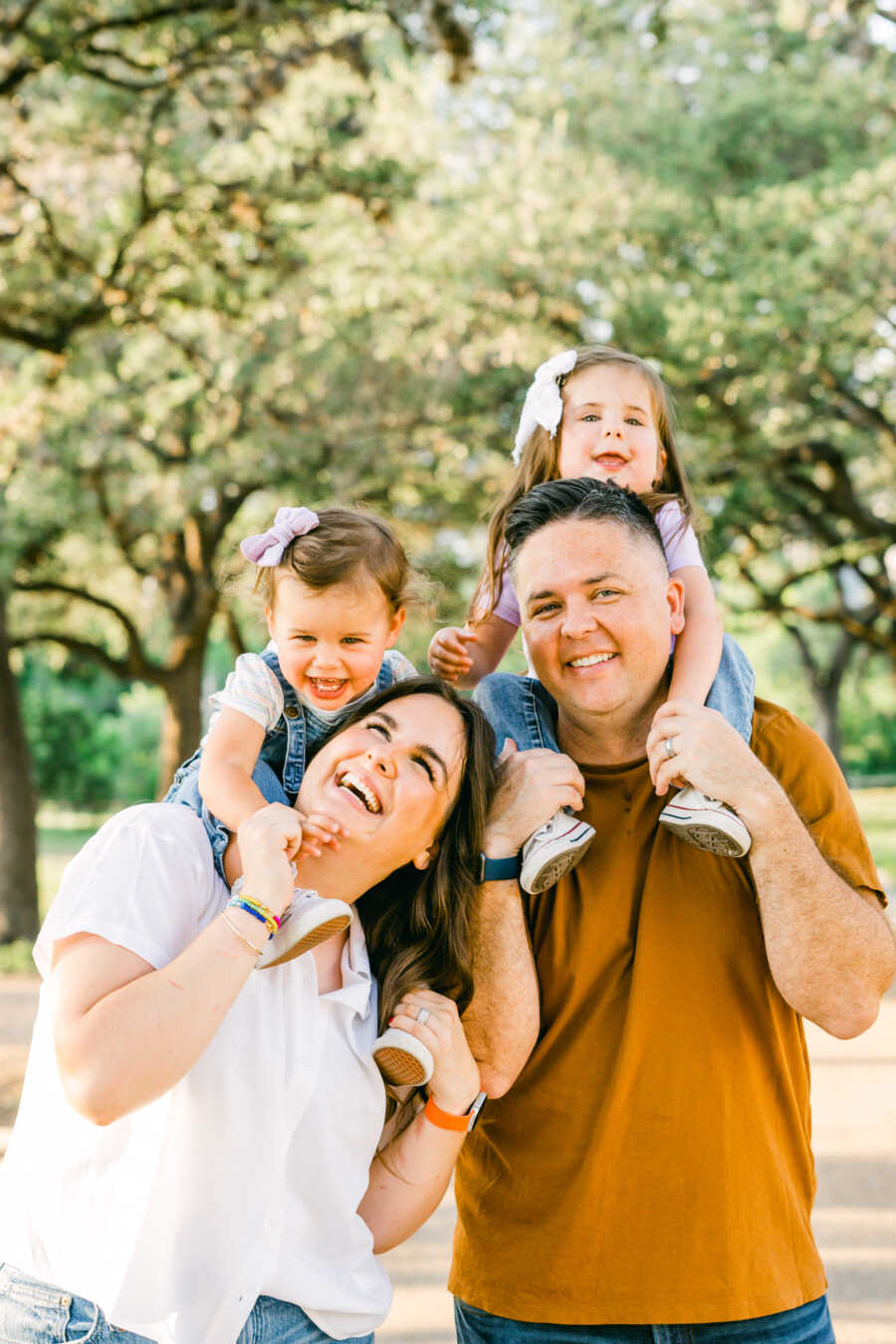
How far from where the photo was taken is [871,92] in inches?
672

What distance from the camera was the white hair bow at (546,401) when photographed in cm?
367

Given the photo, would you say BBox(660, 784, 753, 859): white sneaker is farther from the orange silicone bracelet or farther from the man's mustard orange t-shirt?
the orange silicone bracelet

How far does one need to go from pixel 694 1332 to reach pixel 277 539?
6.76 feet

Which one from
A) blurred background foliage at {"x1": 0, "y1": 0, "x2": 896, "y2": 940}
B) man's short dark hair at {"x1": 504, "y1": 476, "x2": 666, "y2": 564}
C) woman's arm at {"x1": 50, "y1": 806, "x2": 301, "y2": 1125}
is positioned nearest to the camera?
woman's arm at {"x1": 50, "y1": 806, "x2": 301, "y2": 1125}

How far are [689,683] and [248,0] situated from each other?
642 cm

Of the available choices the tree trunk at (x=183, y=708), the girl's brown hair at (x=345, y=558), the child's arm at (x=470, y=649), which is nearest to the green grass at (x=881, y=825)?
the child's arm at (x=470, y=649)

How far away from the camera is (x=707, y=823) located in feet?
7.73

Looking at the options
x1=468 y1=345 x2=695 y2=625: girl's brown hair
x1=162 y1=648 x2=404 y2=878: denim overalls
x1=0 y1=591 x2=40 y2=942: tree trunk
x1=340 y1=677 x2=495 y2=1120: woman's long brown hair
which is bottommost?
x1=0 y1=591 x2=40 y2=942: tree trunk

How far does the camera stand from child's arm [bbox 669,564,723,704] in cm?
282

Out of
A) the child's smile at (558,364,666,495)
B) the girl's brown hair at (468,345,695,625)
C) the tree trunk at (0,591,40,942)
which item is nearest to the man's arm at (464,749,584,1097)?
the girl's brown hair at (468,345,695,625)

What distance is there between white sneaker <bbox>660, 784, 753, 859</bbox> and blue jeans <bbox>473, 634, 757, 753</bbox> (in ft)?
1.39

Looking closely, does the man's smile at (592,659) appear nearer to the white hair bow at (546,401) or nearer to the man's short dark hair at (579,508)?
the man's short dark hair at (579,508)

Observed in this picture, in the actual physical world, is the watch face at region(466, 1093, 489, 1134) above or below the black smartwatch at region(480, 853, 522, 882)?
below

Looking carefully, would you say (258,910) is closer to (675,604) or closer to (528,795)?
(528,795)
